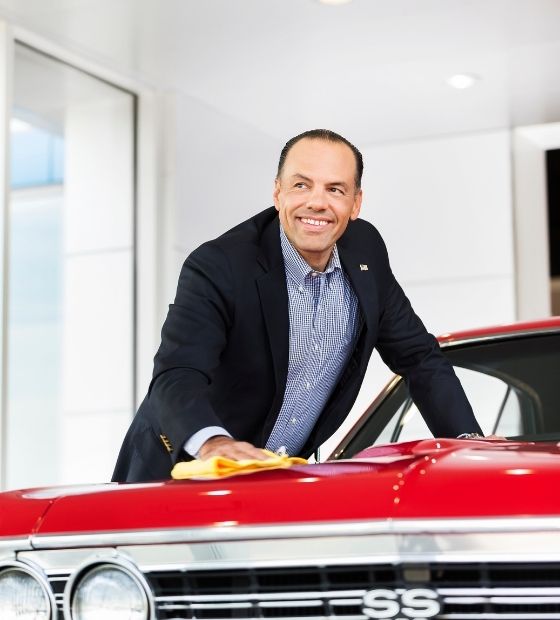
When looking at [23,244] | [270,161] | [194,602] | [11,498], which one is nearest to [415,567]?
[194,602]

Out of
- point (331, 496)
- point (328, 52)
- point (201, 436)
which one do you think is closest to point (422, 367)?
point (201, 436)

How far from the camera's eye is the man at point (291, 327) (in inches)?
102

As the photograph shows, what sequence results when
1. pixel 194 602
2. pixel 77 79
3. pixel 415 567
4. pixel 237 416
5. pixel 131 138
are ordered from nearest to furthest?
1. pixel 415 567
2. pixel 194 602
3. pixel 237 416
4. pixel 77 79
5. pixel 131 138

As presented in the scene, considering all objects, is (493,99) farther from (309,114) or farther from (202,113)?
(202,113)

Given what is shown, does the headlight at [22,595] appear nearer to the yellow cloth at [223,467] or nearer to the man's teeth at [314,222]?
the yellow cloth at [223,467]

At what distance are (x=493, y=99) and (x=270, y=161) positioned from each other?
1790mm

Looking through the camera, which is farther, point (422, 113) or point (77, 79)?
point (422, 113)

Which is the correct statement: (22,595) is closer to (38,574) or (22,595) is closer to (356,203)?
(38,574)

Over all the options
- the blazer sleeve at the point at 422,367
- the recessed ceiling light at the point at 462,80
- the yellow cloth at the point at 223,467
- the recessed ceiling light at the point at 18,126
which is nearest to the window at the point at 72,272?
the recessed ceiling light at the point at 18,126

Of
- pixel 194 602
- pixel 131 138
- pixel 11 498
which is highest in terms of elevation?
pixel 131 138

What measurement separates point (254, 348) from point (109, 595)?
971 millimetres

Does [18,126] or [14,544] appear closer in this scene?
[14,544]

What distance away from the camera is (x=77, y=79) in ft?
26.2

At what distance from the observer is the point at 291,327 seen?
8.90 ft
